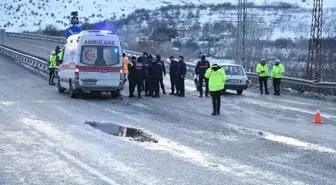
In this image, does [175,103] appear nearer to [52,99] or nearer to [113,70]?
[113,70]

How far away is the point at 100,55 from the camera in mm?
19578

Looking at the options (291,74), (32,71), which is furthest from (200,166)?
(291,74)

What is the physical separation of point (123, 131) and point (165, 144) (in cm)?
196

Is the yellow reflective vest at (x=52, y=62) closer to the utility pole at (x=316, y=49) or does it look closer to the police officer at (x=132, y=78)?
the police officer at (x=132, y=78)

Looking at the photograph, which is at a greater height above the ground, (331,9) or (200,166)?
(331,9)

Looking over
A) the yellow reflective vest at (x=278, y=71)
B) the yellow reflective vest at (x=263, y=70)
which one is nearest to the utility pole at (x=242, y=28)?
the yellow reflective vest at (x=263, y=70)

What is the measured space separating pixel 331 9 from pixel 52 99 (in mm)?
67139

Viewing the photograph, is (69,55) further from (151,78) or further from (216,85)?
(216,85)

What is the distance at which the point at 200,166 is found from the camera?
28.2ft

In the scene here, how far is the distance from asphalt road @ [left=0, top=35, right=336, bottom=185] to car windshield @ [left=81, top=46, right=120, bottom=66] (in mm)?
1474

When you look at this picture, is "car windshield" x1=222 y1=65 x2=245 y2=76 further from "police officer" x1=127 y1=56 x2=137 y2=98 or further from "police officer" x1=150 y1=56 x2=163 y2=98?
"police officer" x1=127 y1=56 x2=137 y2=98

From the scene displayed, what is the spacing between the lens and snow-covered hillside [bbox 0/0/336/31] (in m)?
88.8

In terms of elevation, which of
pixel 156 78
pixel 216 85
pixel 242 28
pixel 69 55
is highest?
pixel 242 28

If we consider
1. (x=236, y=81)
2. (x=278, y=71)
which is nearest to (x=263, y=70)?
(x=278, y=71)
